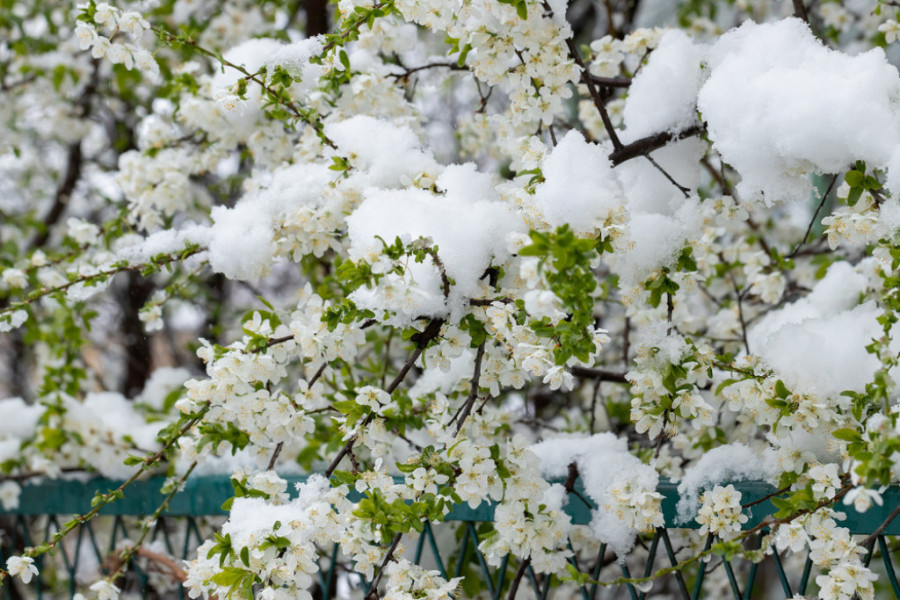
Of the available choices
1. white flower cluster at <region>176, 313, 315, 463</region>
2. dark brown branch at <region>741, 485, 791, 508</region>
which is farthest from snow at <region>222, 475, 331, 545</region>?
dark brown branch at <region>741, 485, 791, 508</region>

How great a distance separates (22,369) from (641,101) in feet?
11.7

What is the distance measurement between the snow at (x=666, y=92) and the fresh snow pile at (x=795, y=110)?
122mm

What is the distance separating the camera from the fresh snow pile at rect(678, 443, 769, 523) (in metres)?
1.42

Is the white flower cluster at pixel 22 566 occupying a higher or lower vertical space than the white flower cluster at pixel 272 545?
higher

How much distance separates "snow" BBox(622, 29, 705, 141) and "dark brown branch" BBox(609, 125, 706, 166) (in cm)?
1

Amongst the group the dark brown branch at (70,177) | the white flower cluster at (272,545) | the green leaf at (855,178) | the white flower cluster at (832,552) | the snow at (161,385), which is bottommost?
the white flower cluster at (832,552)

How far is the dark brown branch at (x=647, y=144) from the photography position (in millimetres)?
1566

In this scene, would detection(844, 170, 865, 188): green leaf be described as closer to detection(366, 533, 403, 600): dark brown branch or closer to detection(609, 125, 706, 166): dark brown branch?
detection(609, 125, 706, 166): dark brown branch

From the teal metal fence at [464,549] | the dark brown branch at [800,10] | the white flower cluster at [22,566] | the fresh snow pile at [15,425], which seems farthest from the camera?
the fresh snow pile at [15,425]

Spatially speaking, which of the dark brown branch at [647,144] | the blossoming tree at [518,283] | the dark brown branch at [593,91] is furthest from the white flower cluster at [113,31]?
the dark brown branch at [647,144]

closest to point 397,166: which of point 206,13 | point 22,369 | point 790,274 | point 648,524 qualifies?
point 648,524

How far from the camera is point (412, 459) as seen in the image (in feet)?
4.42

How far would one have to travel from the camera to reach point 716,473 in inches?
57.1

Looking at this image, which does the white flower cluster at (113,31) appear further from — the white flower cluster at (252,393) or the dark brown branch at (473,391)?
the dark brown branch at (473,391)
